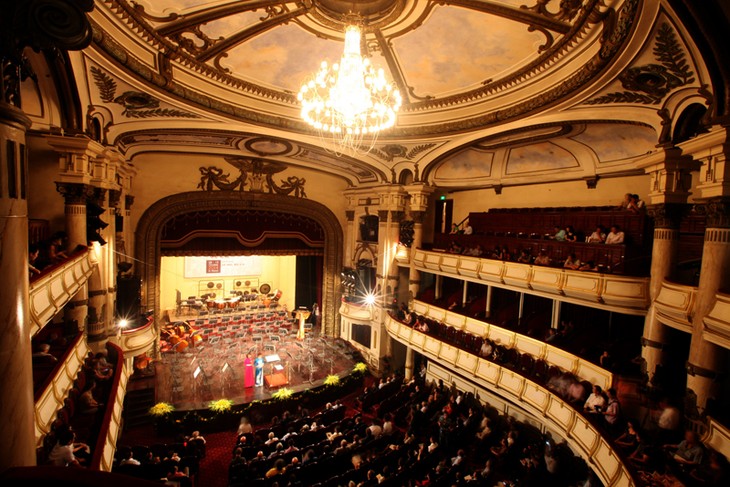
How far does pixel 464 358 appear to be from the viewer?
11.2 meters

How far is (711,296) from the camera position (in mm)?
5668

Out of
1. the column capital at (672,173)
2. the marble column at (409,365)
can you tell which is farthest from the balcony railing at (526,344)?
the column capital at (672,173)

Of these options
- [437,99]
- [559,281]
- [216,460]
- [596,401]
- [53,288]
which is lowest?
[216,460]

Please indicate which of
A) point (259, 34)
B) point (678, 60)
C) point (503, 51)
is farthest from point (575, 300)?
point (259, 34)

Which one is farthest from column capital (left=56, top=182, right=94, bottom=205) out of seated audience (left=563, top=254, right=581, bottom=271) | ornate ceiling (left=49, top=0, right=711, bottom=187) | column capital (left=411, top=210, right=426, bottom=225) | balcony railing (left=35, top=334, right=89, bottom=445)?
seated audience (left=563, top=254, right=581, bottom=271)

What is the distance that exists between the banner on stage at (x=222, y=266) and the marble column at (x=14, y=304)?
18.4 meters

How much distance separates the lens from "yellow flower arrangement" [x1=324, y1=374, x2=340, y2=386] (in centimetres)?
1283

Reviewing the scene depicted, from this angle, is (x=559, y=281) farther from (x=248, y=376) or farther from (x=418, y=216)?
(x=248, y=376)

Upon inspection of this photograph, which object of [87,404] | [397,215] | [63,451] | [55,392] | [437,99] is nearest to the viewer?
[63,451]

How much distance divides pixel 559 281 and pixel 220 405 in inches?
404

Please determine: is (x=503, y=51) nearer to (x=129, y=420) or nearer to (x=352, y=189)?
(x=352, y=189)

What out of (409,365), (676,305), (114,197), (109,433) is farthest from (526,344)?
(114,197)

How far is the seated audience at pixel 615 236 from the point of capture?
28.3ft

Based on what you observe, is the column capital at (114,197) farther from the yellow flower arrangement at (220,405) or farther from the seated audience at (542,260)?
the seated audience at (542,260)
